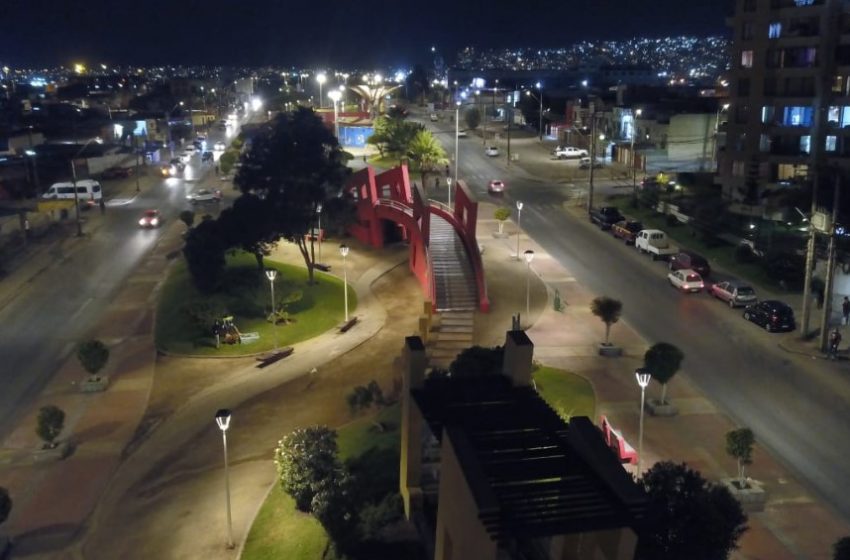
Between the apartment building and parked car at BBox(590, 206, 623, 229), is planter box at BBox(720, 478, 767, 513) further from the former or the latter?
the apartment building

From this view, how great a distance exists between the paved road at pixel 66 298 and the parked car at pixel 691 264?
25133 millimetres

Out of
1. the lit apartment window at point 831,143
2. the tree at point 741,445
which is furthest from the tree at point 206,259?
the lit apartment window at point 831,143

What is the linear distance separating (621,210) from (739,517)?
131 ft

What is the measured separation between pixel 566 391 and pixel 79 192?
45.3 metres

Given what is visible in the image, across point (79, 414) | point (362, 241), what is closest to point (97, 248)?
point (362, 241)

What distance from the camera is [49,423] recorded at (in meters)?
20.4

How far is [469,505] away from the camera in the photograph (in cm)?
950

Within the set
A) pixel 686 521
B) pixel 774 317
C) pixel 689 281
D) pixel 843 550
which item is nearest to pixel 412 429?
pixel 686 521

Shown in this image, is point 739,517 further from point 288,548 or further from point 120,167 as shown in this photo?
point 120,167

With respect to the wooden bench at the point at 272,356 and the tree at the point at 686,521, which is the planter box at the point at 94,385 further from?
the tree at the point at 686,521

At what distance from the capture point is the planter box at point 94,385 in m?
24.6

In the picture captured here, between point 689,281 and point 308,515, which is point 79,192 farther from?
point 308,515

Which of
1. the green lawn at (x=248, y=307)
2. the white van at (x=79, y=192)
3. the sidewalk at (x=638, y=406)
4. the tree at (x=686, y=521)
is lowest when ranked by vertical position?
the sidewalk at (x=638, y=406)

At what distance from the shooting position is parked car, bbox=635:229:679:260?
128 feet
